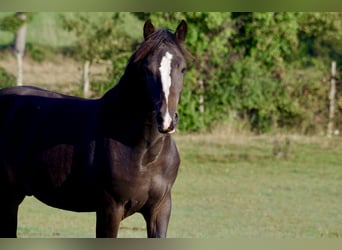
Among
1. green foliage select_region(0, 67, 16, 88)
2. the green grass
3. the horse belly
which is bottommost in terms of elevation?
the horse belly

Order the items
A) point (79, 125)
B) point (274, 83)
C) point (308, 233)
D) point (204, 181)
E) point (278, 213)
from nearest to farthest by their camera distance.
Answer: point (79, 125) → point (308, 233) → point (278, 213) → point (204, 181) → point (274, 83)

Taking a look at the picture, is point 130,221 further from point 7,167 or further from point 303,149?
point 303,149

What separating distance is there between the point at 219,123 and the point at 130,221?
24.1 ft

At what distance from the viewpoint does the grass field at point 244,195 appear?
29.5 feet

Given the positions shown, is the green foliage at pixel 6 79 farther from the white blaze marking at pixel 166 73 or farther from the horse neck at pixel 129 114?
the white blaze marking at pixel 166 73

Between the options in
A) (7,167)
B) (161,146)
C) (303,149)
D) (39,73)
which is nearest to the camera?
(161,146)

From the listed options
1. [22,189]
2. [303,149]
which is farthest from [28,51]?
[22,189]

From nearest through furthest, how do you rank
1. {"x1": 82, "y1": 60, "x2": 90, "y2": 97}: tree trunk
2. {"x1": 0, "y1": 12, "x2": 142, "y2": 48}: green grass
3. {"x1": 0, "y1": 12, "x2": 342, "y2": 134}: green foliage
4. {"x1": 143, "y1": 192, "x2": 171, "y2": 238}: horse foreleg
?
{"x1": 143, "y1": 192, "x2": 171, "y2": 238}: horse foreleg < {"x1": 0, "y1": 12, "x2": 342, "y2": 134}: green foliage < {"x1": 82, "y1": 60, "x2": 90, "y2": 97}: tree trunk < {"x1": 0, "y1": 12, "x2": 142, "y2": 48}: green grass

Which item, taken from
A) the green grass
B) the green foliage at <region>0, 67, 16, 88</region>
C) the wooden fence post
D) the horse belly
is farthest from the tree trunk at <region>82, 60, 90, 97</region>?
the horse belly

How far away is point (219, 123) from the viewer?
17.0 meters

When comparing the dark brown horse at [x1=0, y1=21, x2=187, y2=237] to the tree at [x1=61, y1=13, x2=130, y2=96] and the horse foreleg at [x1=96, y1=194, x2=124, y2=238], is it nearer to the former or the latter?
the horse foreleg at [x1=96, y1=194, x2=124, y2=238]

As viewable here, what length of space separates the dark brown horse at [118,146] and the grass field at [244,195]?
2.30 metres

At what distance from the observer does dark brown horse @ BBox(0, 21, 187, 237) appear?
13.1ft

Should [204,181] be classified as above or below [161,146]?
below
